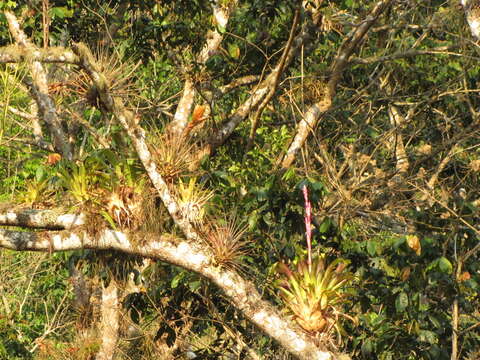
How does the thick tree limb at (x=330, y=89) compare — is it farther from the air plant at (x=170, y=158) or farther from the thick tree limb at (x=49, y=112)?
the thick tree limb at (x=49, y=112)

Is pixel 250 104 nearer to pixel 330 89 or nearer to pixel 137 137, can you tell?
pixel 330 89

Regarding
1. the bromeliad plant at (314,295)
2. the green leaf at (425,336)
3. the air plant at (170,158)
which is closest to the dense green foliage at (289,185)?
the green leaf at (425,336)

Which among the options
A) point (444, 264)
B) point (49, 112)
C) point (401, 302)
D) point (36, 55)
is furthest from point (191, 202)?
point (49, 112)

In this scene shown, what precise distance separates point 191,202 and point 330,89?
6.95 ft

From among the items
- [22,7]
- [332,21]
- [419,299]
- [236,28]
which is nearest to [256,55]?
[236,28]

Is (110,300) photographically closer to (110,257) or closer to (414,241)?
(110,257)

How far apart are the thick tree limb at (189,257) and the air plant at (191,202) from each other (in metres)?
0.18

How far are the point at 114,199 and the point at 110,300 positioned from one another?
2.23 m

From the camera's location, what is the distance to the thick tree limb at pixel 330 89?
6199 millimetres

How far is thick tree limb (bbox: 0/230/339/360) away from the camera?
458cm

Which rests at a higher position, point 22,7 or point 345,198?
point 22,7

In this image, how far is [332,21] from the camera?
23.1ft

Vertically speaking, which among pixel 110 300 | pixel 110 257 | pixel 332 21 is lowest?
pixel 110 300

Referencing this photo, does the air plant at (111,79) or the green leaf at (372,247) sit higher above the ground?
the air plant at (111,79)
